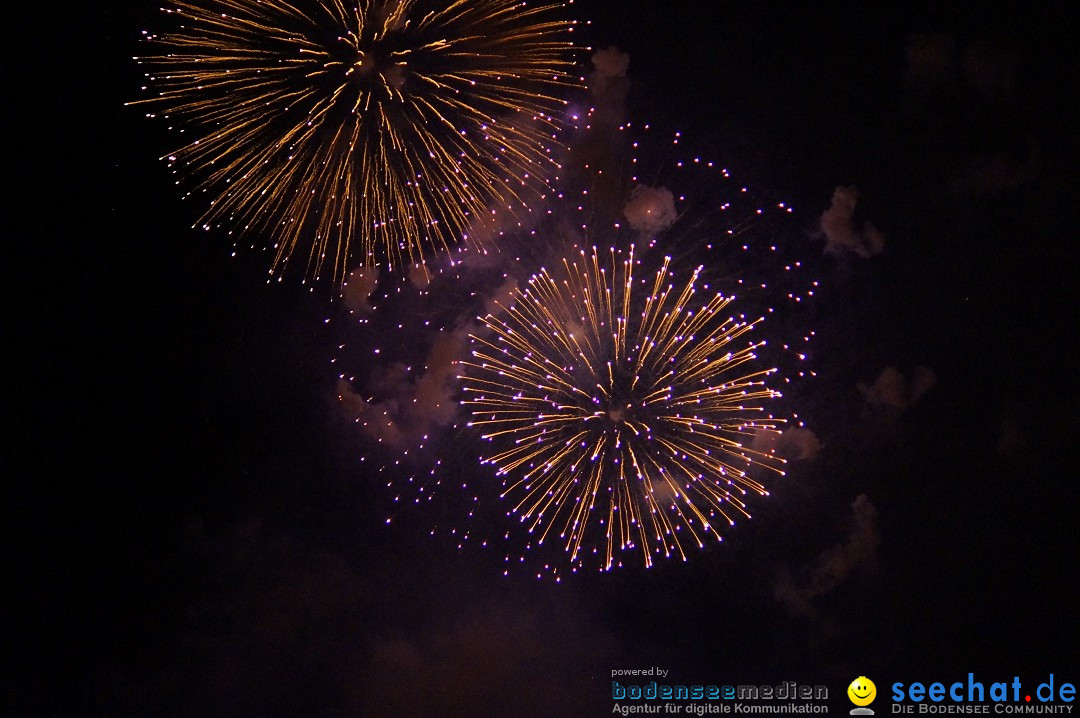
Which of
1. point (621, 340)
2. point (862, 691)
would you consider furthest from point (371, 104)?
point (862, 691)

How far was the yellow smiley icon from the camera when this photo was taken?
9.73m

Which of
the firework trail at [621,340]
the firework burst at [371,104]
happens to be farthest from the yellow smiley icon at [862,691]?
the firework burst at [371,104]

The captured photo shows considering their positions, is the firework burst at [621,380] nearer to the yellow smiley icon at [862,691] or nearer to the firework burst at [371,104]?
the firework burst at [371,104]

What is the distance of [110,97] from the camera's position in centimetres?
790

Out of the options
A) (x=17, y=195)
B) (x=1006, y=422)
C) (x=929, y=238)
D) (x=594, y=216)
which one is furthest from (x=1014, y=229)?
(x=17, y=195)

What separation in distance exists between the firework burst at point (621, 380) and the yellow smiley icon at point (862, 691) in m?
3.92

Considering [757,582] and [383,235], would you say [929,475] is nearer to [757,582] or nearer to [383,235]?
[757,582]

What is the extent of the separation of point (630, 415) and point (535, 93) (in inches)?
149

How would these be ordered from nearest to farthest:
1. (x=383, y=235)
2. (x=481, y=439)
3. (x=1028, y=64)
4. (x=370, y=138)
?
(x=370, y=138), (x=383, y=235), (x=1028, y=64), (x=481, y=439)

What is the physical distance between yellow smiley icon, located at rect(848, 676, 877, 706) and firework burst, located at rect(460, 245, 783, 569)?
3.92 meters

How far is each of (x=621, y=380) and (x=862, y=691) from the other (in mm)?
6337

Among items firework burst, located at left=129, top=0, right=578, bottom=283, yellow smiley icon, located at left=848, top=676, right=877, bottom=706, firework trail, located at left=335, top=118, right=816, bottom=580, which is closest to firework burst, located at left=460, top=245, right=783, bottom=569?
firework trail, located at left=335, top=118, right=816, bottom=580

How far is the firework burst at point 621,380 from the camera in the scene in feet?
25.4

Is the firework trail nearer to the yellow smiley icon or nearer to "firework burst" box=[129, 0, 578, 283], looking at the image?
"firework burst" box=[129, 0, 578, 283]
